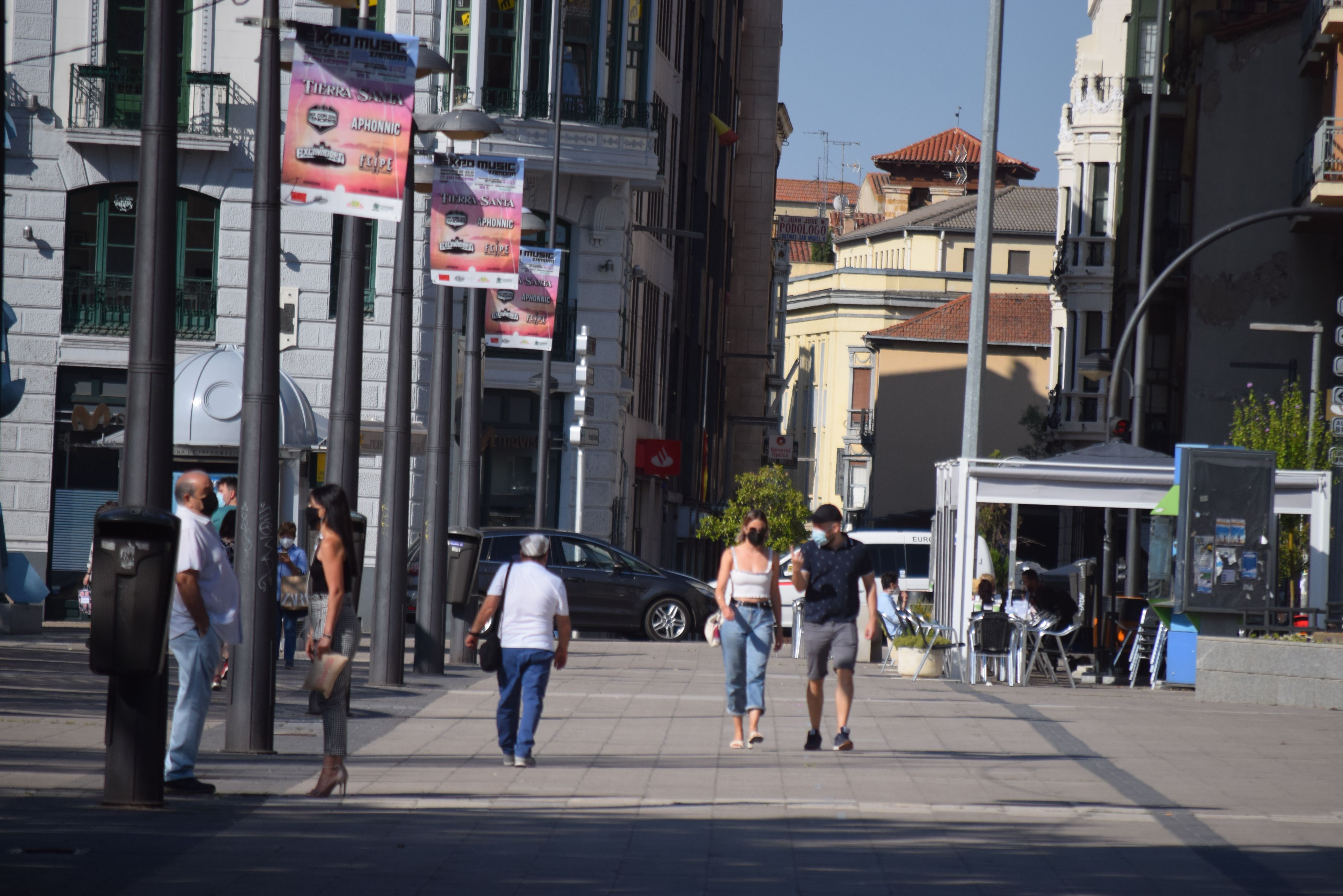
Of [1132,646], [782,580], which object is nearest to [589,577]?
[782,580]

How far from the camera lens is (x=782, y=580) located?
3747 cm

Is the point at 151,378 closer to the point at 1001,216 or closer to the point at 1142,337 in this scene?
the point at 1142,337

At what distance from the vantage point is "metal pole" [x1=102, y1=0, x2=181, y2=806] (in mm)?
9805

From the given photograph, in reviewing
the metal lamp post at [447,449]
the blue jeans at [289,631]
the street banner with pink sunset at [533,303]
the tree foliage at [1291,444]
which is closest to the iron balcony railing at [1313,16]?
the tree foliage at [1291,444]

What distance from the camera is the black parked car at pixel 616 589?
3148 cm

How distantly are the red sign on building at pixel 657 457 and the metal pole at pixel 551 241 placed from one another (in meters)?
6.53

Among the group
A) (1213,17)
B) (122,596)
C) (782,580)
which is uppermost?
(1213,17)

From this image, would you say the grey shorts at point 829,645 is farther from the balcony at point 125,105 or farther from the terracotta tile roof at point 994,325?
Result: the terracotta tile roof at point 994,325

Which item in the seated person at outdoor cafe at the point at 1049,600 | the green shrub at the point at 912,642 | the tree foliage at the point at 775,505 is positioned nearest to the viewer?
the green shrub at the point at 912,642

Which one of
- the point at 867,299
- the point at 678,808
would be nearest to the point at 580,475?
the point at 678,808

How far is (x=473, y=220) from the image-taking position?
64.5 ft

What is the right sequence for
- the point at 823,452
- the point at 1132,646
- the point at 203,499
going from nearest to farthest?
the point at 203,499 → the point at 1132,646 → the point at 823,452

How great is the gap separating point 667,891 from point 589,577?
23704 mm

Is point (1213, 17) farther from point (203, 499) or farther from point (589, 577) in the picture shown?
point (203, 499)
